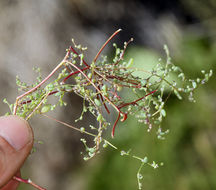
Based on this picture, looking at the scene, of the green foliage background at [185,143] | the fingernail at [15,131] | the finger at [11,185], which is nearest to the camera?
the fingernail at [15,131]

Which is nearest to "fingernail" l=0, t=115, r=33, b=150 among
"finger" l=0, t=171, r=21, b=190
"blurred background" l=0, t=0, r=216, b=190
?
"finger" l=0, t=171, r=21, b=190

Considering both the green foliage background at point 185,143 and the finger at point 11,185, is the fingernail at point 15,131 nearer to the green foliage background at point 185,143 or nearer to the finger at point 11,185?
the finger at point 11,185

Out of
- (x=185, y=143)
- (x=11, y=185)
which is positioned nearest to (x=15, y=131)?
(x=11, y=185)

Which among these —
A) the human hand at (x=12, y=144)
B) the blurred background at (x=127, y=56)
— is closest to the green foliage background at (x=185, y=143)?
the blurred background at (x=127, y=56)

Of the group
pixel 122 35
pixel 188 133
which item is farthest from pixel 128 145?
pixel 122 35

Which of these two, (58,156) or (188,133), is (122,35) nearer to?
(188,133)

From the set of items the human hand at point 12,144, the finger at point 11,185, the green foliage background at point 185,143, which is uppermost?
the green foliage background at point 185,143

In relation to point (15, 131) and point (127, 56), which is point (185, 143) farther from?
point (15, 131)

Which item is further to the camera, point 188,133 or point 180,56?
point 180,56
